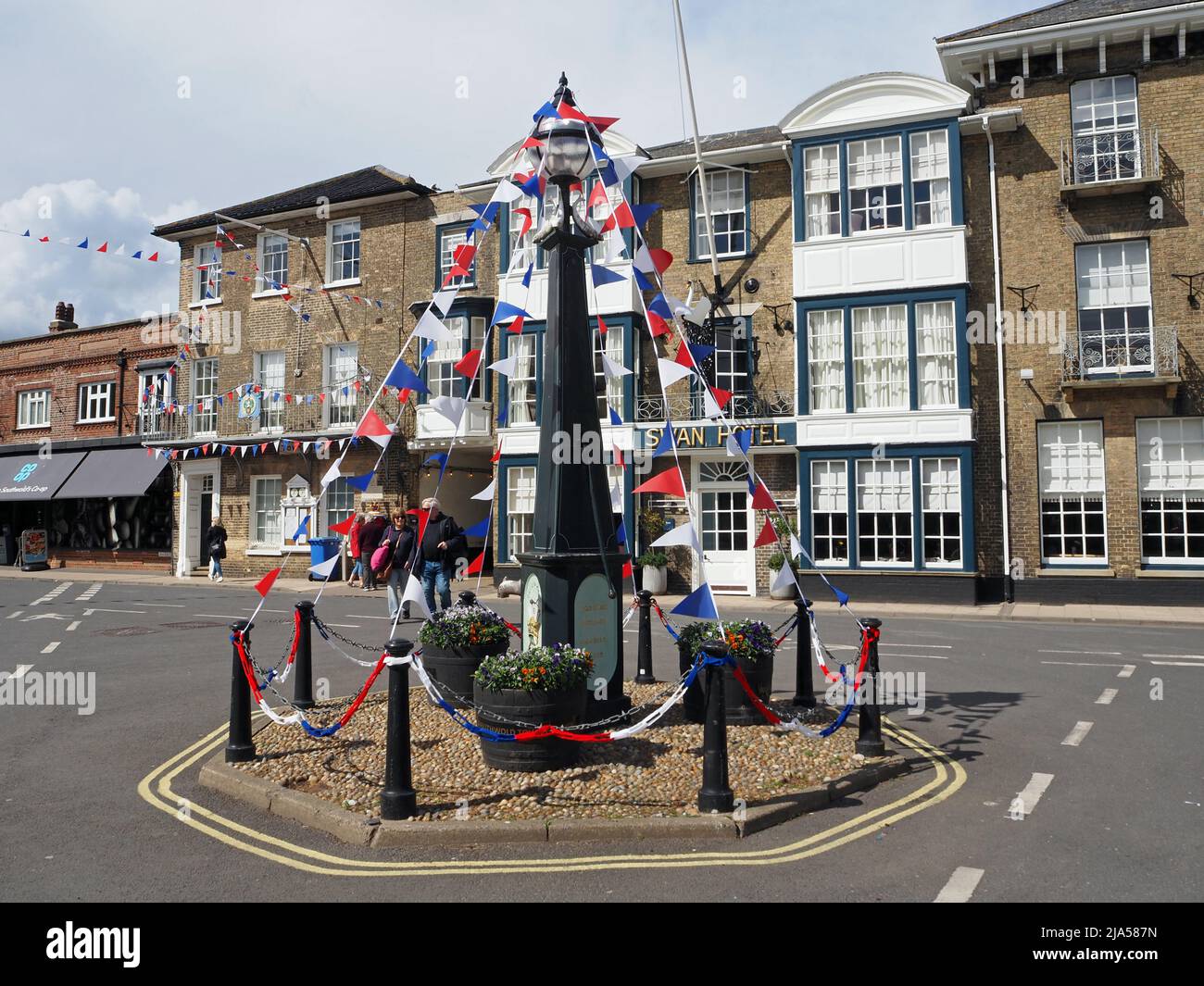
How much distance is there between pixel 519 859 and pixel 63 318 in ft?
121

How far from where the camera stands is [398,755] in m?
5.49

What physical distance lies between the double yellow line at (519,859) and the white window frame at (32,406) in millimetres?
32217

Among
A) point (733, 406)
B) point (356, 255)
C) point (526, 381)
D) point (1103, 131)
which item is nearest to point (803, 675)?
point (733, 406)

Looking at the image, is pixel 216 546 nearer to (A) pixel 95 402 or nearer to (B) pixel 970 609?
(A) pixel 95 402

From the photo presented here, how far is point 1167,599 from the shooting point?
17.6 meters

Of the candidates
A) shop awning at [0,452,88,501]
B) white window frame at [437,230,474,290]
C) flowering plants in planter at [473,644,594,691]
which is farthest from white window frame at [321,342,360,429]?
→ flowering plants in planter at [473,644,594,691]

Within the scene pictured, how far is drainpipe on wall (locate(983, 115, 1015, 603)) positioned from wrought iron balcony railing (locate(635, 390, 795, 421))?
4390 millimetres

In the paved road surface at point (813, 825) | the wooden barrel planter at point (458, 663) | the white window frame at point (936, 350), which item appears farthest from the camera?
the white window frame at point (936, 350)

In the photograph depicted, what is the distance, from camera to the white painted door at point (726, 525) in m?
21.0

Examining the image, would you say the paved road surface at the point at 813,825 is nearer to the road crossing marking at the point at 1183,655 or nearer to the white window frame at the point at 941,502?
the road crossing marking at the point at 1183,655

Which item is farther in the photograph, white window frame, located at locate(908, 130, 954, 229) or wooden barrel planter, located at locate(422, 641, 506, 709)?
white window frame, located at locate(908, 130, 954, 229)

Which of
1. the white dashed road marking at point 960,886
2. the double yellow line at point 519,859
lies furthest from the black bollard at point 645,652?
the white dashed road marking at point 960,886

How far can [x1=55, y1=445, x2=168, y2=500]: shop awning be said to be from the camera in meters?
29.0

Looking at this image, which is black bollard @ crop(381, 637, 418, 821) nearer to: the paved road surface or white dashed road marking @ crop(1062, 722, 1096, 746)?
the paved road surface
